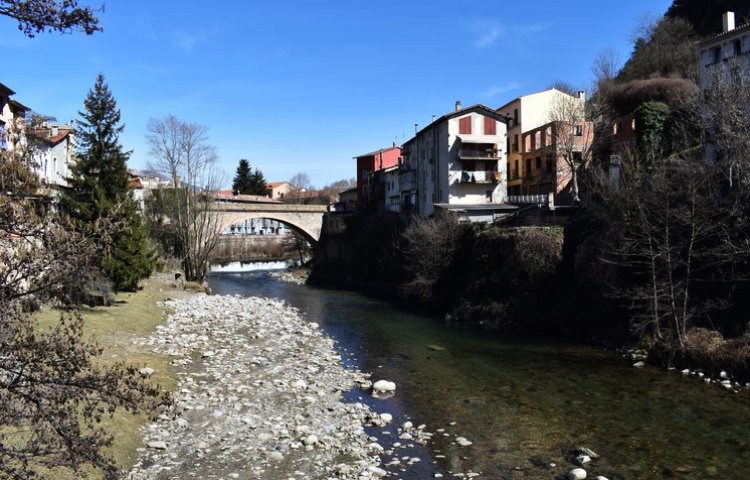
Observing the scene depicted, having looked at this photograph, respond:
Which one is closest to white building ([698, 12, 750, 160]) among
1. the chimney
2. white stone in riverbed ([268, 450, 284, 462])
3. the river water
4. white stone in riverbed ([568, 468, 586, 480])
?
the chimney

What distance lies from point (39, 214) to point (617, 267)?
2492cm

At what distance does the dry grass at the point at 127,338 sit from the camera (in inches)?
442

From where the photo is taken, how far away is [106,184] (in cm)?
2803

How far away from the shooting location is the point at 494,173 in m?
49.1

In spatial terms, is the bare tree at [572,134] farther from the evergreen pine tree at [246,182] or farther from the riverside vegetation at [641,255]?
the evergreen pine tree at [246,182]

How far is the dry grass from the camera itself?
11.2 metres

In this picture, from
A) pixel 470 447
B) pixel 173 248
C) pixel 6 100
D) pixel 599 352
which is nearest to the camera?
pixel 470 447

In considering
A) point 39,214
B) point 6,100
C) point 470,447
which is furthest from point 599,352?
point 6,100

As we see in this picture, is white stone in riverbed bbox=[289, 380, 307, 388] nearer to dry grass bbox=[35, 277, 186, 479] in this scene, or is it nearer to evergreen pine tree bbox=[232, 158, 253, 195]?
dry grass bbox=[35, 277, 186, 479]

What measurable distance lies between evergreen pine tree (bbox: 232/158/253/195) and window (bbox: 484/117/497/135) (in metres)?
60.7

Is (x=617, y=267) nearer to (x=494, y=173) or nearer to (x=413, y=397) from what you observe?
(x=413, y=397)

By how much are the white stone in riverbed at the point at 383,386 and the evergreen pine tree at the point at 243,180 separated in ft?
286

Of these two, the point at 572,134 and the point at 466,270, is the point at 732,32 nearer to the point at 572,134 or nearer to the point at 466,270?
the point at 572,134

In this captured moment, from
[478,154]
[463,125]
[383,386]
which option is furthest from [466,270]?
[383,386]
